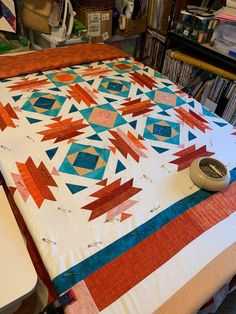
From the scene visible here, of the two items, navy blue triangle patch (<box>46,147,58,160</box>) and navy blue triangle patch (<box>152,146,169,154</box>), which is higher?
navy blue triangle patch (<box>152,146,169,154</box>)

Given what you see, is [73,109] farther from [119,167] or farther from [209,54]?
[209,54]

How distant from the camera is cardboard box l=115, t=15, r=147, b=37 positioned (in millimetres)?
2234

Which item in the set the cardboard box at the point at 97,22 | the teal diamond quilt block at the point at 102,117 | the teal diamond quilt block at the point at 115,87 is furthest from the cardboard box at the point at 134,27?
the teal diamond quilt block at the point at 102,117

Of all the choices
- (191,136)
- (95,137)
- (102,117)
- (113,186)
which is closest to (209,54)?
(191,136)

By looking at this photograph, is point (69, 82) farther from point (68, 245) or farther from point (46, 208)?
point (68, 245)

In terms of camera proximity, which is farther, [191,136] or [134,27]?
[134,27]

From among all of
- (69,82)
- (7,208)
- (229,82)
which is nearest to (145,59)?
(229,82)

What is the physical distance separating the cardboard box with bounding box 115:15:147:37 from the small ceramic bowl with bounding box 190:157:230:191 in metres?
1.76

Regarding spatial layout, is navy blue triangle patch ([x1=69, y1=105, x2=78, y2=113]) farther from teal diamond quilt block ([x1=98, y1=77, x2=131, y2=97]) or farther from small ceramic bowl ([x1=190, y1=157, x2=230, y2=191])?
small ceramic bowl ([x1=190, y1=157, x2=230, y2=191])

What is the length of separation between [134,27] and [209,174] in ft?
6.08

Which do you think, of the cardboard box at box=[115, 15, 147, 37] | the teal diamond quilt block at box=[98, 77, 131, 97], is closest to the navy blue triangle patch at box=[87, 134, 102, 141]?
the teal diamond quilt block at box=[98, 77, 131, 97]

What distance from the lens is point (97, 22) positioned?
209 cm

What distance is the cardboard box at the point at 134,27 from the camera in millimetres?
2234

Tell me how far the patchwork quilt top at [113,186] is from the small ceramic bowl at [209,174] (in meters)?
0.04
